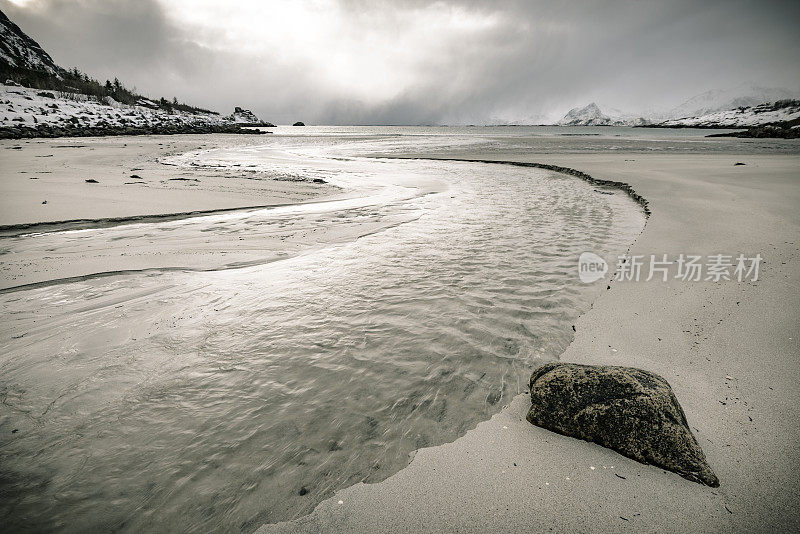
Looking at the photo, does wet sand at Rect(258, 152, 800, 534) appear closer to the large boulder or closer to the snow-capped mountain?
the large boulder

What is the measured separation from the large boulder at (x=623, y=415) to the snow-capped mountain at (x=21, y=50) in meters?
89.6

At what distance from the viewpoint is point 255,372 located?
3002mm

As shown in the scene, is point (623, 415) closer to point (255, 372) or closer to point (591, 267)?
point (255, 372)

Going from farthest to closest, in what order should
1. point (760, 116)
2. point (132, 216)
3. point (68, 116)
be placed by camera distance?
point (760, 116) < point (68, 116) < point (132, 216)

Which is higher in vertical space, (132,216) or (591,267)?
(132,216)

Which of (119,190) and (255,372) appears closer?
(255,372)

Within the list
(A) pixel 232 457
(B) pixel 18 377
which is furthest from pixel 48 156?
(A) pixel 232 457

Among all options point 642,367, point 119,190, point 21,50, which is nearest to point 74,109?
point 119,190

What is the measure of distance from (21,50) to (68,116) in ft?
196

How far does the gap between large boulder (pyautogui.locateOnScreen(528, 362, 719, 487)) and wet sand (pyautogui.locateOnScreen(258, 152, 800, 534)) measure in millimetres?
74

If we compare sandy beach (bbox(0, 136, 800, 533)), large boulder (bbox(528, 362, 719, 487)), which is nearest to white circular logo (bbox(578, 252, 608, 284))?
sandy beach (bbox(0, 136, 800, 533))

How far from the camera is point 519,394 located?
2.75 metres

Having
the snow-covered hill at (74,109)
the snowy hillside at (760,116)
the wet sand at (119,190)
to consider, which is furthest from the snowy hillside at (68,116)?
the snowy hillside at (760,116)

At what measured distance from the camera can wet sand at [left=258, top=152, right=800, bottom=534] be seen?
1.82 meters
